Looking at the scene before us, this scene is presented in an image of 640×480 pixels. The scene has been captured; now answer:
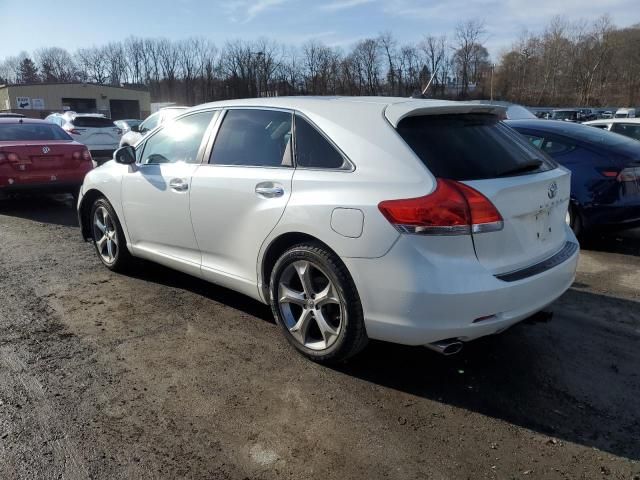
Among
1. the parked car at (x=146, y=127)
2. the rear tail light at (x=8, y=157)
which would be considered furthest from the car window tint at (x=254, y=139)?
the parked car at (x=146, y=127)

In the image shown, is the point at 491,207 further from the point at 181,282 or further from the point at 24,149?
the point at 24,149

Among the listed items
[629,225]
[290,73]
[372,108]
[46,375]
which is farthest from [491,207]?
[290,73]

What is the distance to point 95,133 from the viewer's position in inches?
653

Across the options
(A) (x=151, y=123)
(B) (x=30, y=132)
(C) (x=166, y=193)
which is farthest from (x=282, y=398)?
(A) (x=151, y=123)

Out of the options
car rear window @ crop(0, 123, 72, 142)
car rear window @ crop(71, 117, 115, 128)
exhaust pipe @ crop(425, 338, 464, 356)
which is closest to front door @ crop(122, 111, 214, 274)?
exhaust pipe @ crop(425, 338, 464, 356)

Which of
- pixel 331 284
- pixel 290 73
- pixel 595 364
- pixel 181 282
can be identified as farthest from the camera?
pixel 290 73

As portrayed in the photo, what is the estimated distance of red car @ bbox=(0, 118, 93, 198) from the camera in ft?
27.3

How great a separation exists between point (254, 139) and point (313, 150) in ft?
2.05

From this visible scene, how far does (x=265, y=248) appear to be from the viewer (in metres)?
3.53

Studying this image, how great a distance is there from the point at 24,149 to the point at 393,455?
320 inches

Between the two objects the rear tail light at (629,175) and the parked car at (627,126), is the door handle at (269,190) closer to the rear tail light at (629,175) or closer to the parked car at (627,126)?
the rear tail light at (629,175)

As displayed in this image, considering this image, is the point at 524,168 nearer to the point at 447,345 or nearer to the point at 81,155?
the point at 447,345

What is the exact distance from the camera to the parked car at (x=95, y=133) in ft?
53.7

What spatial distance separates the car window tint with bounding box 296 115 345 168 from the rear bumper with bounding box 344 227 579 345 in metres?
0.66
